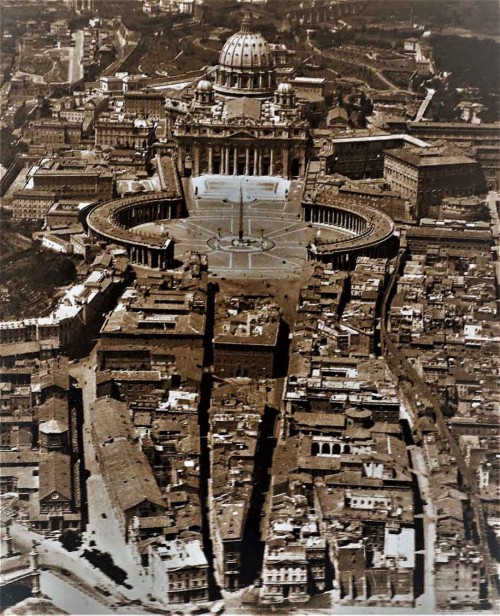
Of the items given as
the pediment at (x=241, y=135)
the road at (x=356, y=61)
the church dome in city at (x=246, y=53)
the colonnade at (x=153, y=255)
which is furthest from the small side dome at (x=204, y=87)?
the colonnade at (x=153, y=255)

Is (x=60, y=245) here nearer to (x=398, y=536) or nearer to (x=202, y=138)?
(x=202, y=138)

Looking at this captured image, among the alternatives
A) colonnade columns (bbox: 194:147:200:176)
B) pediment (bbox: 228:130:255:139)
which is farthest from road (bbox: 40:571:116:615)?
pediment (bbox: 228:130:255:139)

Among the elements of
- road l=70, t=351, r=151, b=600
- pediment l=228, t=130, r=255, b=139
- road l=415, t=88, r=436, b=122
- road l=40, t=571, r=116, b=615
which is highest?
pediment l=228, t=130, r=255, b=139

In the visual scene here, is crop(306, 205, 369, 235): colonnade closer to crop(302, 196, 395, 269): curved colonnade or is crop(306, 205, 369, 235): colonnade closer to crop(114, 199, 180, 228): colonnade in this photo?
crop(302, 196, 395, 269): curved colonnade

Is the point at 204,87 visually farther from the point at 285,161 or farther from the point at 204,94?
the point at 285,161

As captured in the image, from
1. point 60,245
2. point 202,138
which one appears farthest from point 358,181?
point 60,245

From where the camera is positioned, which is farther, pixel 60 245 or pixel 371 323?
pixel 60 245
